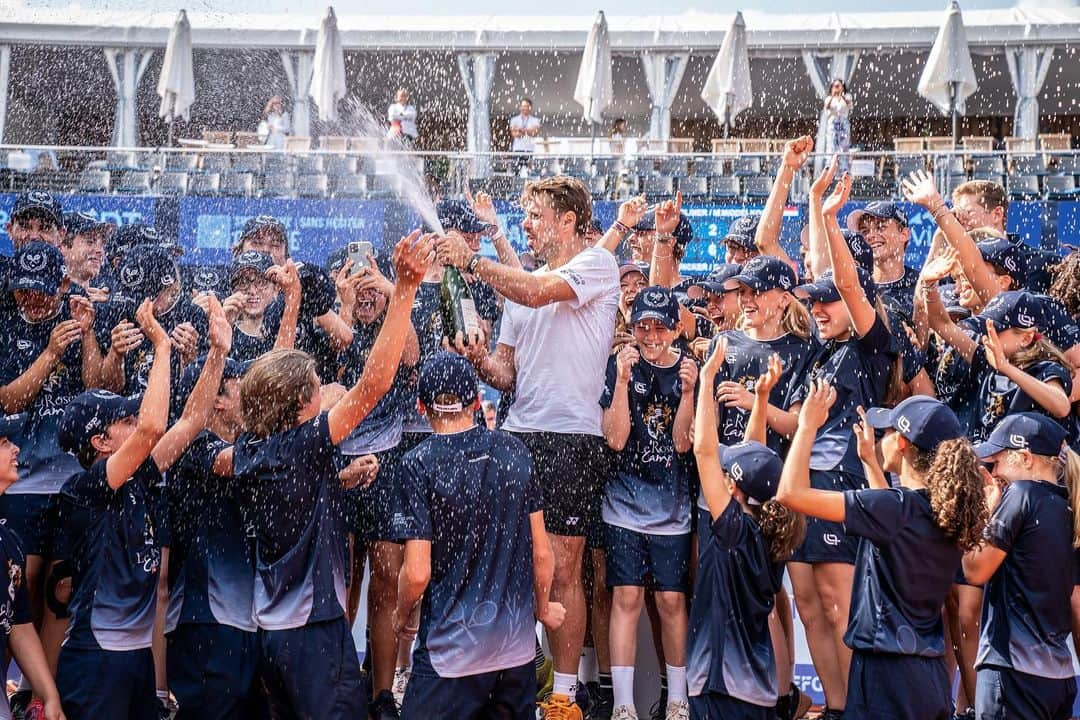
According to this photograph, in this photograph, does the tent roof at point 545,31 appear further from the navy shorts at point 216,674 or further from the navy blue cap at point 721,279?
the navy shorts at point 216,674

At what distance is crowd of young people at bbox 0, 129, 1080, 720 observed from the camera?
4484 mm

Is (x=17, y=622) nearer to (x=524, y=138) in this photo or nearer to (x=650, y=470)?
(x=650, y=470)

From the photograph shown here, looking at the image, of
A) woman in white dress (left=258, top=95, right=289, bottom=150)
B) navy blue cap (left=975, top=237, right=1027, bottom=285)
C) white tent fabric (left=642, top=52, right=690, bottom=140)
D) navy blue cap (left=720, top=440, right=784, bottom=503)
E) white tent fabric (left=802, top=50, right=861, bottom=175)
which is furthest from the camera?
white tent fabric (left=642, top=52, right=690, bottom=140)

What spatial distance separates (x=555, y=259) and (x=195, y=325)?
6.58 feet

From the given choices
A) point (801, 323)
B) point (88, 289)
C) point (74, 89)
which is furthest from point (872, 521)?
point (74, 89)

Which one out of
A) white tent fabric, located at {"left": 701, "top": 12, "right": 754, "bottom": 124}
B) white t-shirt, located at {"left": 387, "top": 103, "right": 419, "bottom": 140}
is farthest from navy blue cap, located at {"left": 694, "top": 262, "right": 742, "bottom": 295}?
white tent fabric, located at {"left": 701, "top": 12, "right": 754, "bottom": 124}

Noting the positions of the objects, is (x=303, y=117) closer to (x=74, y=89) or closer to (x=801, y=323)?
(x=74, y=89)

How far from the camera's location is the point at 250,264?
6.18m

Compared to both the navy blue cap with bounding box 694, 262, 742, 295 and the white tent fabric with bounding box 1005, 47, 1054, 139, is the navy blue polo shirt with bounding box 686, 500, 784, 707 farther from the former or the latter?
the white tent fabric with bounding box 1005, 47, 1054, 139

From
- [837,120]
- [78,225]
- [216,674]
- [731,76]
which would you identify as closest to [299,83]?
[731,76]

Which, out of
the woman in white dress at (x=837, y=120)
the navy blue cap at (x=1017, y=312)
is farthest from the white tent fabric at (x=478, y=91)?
the navy blue cap at (x=1017, y=312)

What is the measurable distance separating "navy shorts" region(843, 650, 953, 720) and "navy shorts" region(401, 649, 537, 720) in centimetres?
123

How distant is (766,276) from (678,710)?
6.80 feet

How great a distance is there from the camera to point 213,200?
48.0ft
